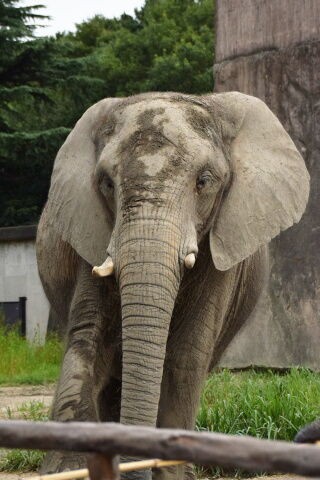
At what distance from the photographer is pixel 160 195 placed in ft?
17.2

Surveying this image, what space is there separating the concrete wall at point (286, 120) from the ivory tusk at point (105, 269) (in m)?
4.79

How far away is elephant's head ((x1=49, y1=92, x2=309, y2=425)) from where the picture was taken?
5.09 meters

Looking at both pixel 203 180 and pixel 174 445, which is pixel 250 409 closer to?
pixel 203 180

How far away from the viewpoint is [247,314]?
6.81m

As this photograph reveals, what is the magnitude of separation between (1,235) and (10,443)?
1424cm

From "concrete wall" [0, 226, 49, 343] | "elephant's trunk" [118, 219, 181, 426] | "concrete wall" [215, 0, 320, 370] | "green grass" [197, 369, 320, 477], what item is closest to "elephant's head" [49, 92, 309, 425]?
"elephant's trunk" [118, 219, 181, 426]

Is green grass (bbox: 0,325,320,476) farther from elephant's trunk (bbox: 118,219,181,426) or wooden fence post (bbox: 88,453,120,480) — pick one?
wooden fence post (bbox: 88,453,120,480)

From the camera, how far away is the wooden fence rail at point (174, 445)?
222cm

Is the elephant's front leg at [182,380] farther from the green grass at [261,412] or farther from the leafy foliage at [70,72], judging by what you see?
the leafy foliage at [70,72]

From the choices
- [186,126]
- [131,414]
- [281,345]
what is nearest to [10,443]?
[131,414]

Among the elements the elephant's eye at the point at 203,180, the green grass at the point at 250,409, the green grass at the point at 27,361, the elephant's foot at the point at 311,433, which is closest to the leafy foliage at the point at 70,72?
the green grass at the point at 27,361

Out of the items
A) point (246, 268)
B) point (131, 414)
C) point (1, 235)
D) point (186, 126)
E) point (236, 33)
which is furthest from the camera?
point (1, 235)

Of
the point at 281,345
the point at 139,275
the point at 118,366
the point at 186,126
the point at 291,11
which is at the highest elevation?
the point at 291,11

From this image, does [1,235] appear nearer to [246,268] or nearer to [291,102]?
[291,102]
